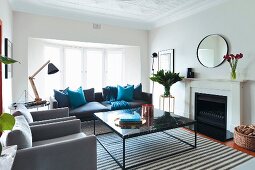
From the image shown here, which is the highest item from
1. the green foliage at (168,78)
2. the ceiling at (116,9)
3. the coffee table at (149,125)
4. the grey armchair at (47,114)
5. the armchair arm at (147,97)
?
the ceiling at (116,9)

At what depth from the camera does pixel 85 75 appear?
18.1 feet

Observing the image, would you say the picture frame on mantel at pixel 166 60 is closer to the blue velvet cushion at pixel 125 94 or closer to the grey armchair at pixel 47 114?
the blue velvet cushion at pixel 125 94

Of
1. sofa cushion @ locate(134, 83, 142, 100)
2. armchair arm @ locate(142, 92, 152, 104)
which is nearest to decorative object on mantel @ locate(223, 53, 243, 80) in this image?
armchair arm @ locate(142, 92, 152, 104)

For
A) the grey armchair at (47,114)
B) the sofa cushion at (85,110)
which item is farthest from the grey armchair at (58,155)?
the sofa cushion at (85,110)

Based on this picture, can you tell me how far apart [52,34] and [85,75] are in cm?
159

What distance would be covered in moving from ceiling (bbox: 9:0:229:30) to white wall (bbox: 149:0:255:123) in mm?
229

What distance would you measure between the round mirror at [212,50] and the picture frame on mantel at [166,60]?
0.88 meters

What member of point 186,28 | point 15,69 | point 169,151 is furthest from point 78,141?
point 186,28

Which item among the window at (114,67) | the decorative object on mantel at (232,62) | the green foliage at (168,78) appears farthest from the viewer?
the window at (114,67)

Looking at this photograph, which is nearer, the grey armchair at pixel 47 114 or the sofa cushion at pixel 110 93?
the grey armchair at pixel 47 114

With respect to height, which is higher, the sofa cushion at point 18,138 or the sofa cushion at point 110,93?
the sofa cushion at point 110,93

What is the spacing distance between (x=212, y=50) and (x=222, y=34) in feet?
1.19

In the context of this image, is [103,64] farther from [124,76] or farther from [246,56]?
[246,56]

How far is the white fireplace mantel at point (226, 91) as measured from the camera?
3283mm
